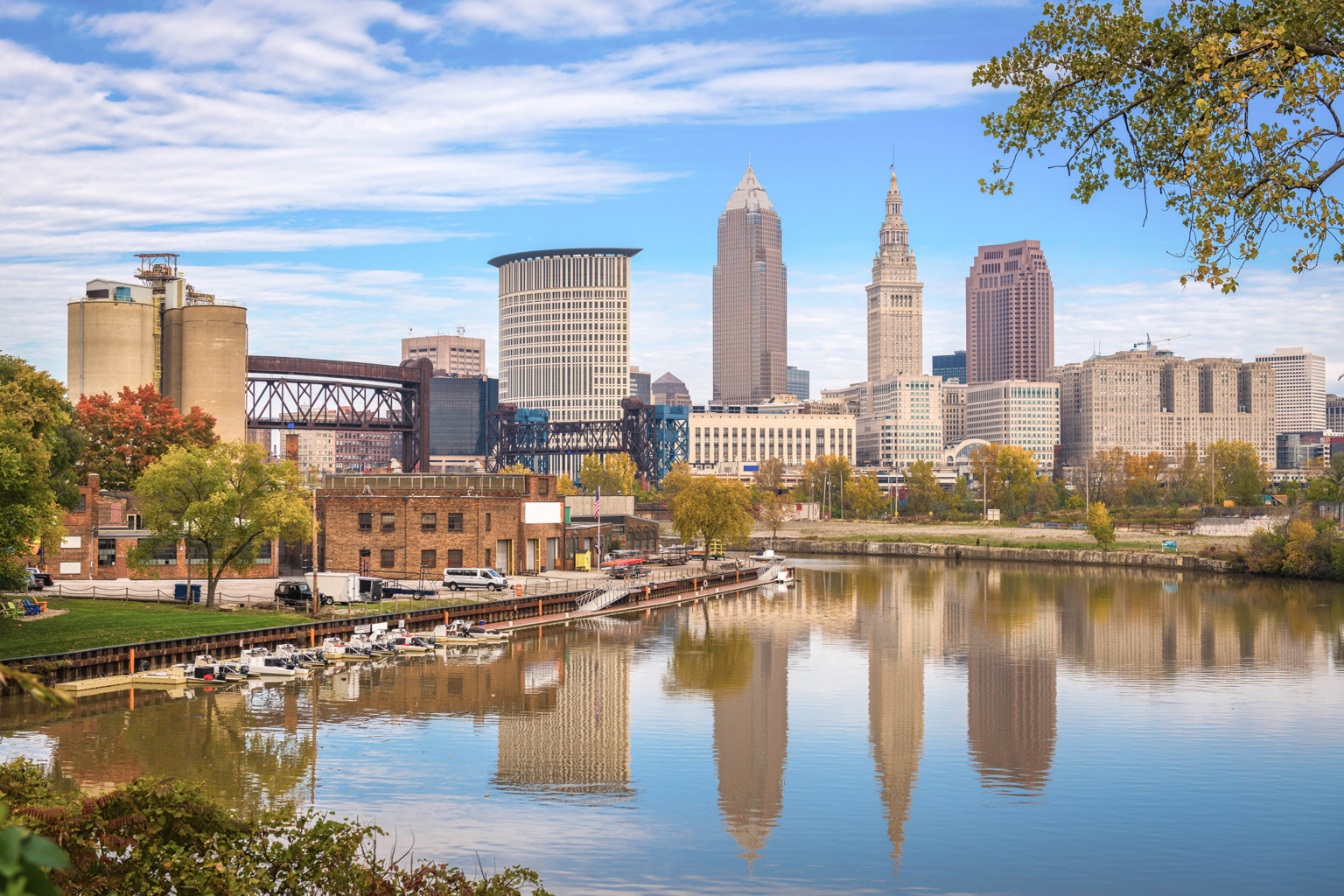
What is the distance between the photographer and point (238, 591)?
69875mm

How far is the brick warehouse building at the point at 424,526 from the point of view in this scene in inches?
3147

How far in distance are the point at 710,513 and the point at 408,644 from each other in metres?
47.3

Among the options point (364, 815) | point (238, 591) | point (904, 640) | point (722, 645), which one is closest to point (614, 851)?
point (364, 815)

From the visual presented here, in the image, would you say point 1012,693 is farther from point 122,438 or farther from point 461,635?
point 122,438

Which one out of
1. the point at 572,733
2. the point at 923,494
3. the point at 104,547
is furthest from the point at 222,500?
the point at 923,494

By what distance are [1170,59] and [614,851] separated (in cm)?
2027

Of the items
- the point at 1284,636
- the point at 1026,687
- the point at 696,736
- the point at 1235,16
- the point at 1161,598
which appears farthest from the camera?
the point at 1161,598

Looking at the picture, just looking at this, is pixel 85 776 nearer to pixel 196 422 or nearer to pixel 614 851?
pixel 614 851

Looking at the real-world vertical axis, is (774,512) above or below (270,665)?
above

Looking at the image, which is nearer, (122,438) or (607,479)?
(122,438)

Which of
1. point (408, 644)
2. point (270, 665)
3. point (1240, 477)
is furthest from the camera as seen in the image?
point (1240, 477)

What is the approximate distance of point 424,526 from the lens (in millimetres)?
80188

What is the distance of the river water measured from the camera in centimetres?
2609

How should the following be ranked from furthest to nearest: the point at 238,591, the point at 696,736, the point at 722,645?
the point at 238,591, the point at 722,645, the point at 696,736
